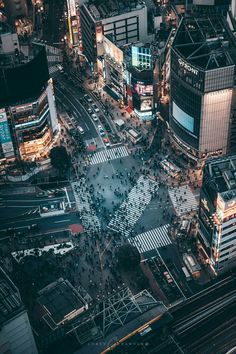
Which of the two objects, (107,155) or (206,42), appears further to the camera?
(107,155)

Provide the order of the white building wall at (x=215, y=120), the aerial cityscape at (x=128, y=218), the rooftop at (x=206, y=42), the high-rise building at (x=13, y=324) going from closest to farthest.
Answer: the high-rise building at (x=13, y=324) → the aerial cityscape at (x=128, y=218) → the white building wall at (x=215, y=120) → the rooftop at (x=206, y=42)

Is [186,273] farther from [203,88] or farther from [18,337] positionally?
[203,88]

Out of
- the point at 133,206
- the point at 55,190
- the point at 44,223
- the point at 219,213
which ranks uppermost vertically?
the point at 219,213

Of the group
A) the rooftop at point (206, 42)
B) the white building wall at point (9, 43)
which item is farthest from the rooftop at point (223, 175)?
the white building wall at point (9, 43)

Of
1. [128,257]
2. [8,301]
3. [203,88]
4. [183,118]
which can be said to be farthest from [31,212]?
[203,88]

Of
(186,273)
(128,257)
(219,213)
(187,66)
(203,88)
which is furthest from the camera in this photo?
(187,66)

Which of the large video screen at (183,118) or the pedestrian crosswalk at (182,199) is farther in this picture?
the large video screen at (183,118)

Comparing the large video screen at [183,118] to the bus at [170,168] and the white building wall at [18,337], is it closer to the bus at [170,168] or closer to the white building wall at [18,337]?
the bus at [170,168]

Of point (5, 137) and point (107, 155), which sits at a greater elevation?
point (5, 137)

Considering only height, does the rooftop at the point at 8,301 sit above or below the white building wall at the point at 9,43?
below
